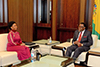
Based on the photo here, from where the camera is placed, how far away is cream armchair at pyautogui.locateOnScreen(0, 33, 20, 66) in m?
3.44

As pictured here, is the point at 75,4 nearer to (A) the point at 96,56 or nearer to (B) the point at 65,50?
(B) the point at 65,50

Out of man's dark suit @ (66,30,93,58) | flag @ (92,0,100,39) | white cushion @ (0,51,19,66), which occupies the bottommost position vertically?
white cushion @ (0,51,19,66)

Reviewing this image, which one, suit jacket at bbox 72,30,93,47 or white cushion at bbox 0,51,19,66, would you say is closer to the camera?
white cushion at bbox 0,51,19,66

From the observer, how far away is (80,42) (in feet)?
13.7

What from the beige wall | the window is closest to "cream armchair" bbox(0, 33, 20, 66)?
the beige wall

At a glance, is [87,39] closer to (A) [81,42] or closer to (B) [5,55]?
(A) [81,42]

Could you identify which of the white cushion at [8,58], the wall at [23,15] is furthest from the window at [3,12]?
the white cushion at [8,58]

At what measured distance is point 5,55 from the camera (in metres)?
3.49

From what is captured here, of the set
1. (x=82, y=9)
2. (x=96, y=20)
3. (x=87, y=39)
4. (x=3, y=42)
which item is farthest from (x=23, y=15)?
(x=87, y=39)

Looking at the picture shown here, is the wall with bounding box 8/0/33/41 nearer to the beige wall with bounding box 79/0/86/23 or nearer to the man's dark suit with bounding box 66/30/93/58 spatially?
the beige wall with bounding box 79/0/86/23

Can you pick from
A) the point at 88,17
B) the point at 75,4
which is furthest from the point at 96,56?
the point at 75,4

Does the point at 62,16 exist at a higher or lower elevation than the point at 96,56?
higher

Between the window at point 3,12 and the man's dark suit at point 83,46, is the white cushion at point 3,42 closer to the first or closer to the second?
the man's dark suit at point 83,46

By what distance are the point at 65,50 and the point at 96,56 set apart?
2.86 ft
